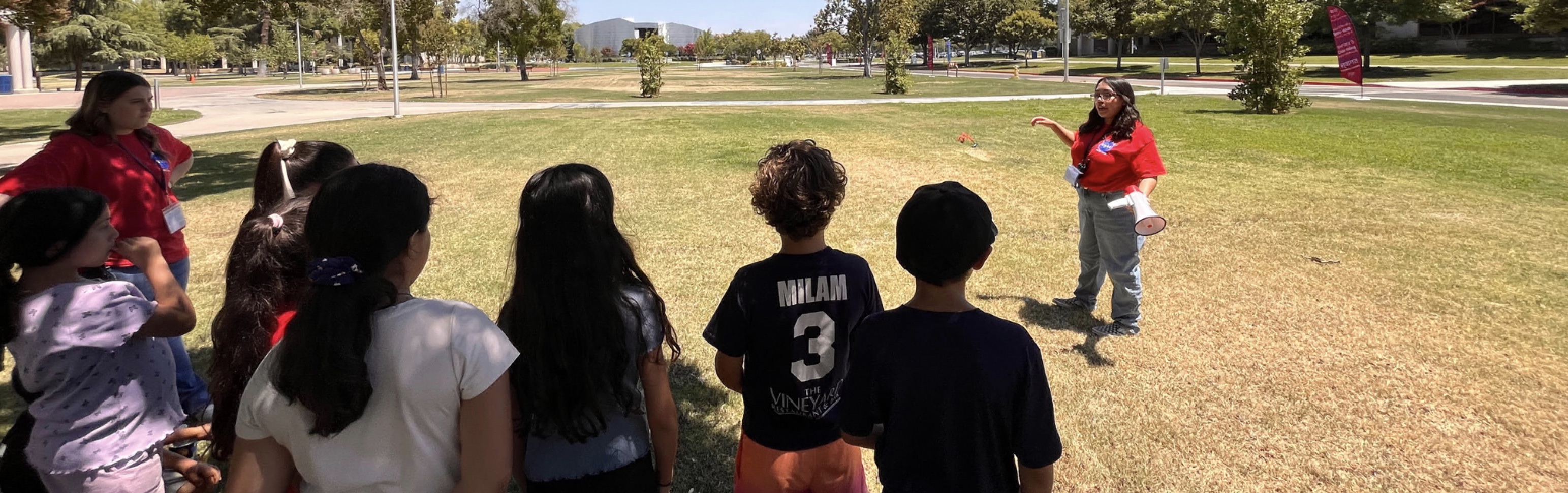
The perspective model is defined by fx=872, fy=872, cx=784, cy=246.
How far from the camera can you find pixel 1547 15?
3294 cm

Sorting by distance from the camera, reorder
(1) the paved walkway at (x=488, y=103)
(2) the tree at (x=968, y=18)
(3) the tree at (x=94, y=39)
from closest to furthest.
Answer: (1) the paved walkway at (x=488, y=103), (3) the tree at (x=94, y=39), (2) the tree at (x=968, y=18)

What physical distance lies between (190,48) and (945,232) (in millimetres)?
87394

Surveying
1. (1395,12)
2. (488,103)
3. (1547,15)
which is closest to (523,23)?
(488,103)

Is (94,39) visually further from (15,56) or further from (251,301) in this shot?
(251,301)

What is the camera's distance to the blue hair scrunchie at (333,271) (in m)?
1.70

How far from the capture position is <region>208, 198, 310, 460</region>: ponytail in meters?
2.31

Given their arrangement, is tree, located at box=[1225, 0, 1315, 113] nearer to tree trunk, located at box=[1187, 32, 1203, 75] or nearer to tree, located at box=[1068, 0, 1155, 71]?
tree trunk, located at box=[1187, 32, 1203, 75]

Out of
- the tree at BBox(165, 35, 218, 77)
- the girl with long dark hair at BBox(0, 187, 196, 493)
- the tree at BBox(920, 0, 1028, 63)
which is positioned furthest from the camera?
the tree at BBox(920, 0, 1028, 63)

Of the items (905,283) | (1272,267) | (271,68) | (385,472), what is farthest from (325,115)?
(271,68)

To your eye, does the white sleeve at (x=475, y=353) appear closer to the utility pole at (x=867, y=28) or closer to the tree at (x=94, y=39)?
the utility pole at (x=867, y=28)

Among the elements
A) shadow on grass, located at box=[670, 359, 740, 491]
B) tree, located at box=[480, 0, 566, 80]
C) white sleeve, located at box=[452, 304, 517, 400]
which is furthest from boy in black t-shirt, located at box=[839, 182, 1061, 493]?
tree, located at box=[480, 0, 566, 80]

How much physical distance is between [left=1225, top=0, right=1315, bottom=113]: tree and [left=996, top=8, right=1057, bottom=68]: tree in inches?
1887

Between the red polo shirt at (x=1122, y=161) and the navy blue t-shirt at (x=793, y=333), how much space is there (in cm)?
311

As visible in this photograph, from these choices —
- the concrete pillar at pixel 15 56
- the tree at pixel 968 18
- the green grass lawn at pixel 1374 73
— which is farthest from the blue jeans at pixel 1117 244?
the tree at pixel 968 18
